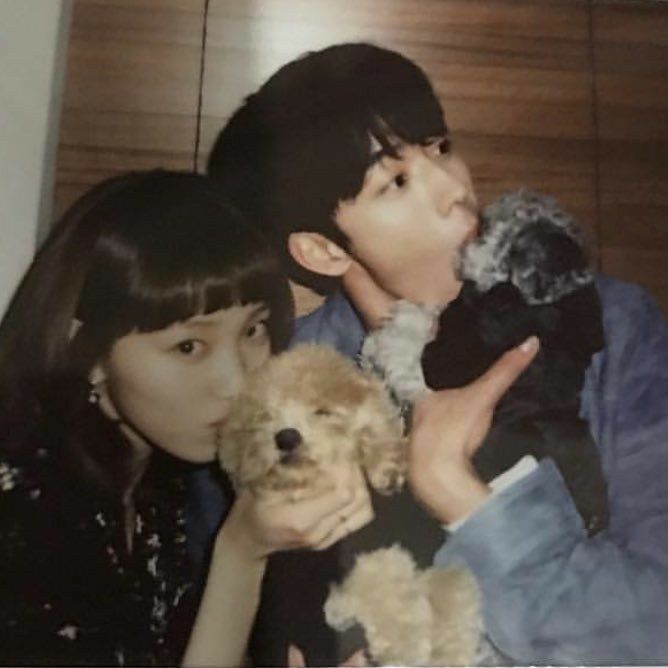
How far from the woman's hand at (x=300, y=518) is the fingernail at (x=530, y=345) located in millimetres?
239

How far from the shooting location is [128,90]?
1321mm

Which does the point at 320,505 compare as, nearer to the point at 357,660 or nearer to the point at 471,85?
the point at 357,660

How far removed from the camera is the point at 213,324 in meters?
1.21

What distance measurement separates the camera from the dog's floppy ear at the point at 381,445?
1199mm

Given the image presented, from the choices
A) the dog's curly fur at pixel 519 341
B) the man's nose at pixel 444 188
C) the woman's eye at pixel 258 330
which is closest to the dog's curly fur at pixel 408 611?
the dog's curly fur at pixel 519 341

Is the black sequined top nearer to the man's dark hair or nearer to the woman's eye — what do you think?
the woman's eye

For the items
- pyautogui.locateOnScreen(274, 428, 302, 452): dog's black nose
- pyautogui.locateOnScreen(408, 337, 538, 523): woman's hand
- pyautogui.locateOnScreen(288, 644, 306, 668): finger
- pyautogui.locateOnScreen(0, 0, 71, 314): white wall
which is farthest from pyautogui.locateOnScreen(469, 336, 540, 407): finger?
pyautogui.locateOnScreen(0, 0, 71, 314): white wall

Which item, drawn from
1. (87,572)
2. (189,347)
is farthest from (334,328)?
(87,572)

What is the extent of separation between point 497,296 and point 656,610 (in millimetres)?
382

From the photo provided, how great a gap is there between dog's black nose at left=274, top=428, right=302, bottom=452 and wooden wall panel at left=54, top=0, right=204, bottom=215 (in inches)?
13.3

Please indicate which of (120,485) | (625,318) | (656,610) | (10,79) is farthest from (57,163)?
(656,610)

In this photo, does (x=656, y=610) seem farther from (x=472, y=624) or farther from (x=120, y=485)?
(x=120, y=485)

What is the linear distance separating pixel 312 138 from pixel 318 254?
0.14 meters

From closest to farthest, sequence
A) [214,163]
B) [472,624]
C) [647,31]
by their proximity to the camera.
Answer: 1. [472,624]
2. [214,163]
3. [647,31]
